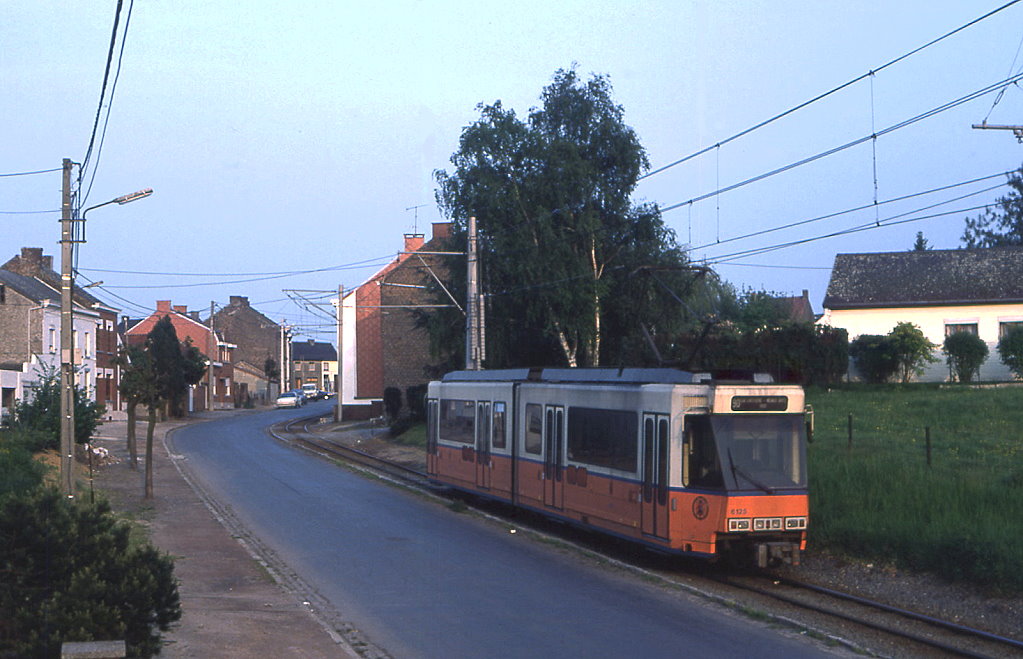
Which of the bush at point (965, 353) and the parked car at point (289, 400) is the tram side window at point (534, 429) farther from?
the parked car at point (289, 400)

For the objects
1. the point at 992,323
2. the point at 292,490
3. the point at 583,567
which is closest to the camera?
the point at 583,567

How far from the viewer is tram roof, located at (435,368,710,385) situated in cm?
1477

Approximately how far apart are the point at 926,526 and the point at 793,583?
194 cm

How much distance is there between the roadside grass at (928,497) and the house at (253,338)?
90369 mm

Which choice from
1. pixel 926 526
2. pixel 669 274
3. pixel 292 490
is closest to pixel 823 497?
pixel 926 526

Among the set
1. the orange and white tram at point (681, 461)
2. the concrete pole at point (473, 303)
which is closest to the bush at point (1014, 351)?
the concrete pole at point (473, 303)

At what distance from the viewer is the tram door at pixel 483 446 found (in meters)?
21.8

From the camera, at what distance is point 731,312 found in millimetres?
66250

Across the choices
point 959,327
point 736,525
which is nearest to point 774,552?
point 736,525

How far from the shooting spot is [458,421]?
23844 millimetres

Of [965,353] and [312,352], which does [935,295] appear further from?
[312,352]

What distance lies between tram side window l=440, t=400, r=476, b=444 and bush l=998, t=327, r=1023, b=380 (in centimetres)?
2215

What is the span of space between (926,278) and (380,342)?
33.3 m

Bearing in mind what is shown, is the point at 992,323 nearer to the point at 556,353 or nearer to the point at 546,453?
the point at 556,353
